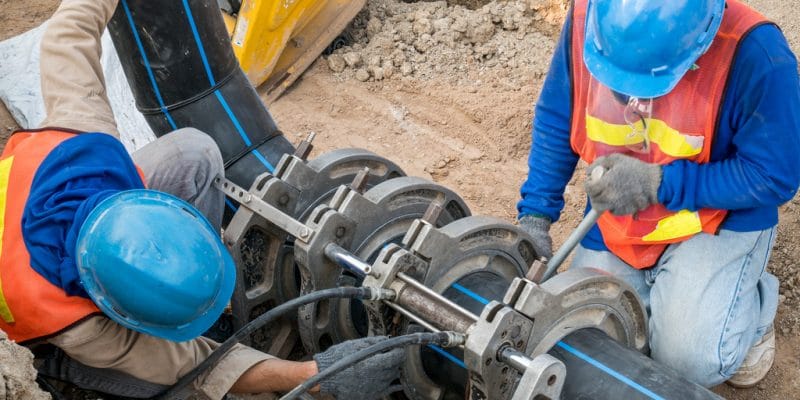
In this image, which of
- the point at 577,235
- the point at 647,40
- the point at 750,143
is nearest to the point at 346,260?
the point at 577,235

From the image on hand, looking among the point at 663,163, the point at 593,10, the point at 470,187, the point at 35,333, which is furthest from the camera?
the point at 470,187

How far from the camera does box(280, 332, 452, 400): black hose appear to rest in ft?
7.47

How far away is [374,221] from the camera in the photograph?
305 cm

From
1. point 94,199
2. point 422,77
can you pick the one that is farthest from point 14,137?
point 422,77

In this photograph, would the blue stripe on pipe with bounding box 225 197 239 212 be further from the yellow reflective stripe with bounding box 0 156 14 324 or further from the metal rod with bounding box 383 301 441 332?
the metal rod with bounding box 383 301 441 332

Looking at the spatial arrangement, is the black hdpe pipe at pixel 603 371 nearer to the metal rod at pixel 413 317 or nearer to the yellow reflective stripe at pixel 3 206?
the metal rod at pixel 413 317

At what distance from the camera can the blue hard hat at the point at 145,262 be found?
2.42m

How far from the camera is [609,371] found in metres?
2.59

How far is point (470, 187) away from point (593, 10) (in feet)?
6.86

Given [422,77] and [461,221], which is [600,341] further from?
[422,77]

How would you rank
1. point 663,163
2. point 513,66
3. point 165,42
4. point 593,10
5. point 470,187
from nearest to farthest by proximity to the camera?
point 593,10
point 663,163
point 165,42
point 470,187
point 513,66

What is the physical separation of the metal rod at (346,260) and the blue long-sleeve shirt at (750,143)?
1102 mm

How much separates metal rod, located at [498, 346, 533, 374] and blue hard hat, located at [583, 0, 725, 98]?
99cm

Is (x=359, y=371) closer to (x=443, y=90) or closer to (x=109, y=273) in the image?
(x=109, y=273)
